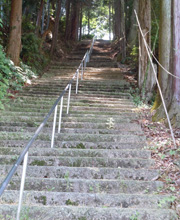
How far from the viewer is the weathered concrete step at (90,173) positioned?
3885 mm

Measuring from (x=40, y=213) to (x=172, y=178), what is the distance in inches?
78.0

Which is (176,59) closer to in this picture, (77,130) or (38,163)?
(77,130)

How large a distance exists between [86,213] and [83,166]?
4.37ft

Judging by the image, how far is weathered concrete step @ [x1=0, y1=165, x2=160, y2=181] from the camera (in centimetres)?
388

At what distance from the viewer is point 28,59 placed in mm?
12484

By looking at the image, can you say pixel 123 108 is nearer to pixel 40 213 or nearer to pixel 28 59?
pixel 40 213

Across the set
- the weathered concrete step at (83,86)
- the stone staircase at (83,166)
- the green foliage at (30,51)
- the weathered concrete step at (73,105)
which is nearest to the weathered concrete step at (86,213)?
the stone staircase at (83,166)

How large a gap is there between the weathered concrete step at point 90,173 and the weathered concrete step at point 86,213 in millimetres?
941

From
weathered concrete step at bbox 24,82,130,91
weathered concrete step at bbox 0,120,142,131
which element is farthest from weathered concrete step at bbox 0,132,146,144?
weathered concrete step at bbox 24,82,130,91

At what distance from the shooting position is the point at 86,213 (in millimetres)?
2912

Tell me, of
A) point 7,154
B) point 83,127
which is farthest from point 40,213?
point 83,127

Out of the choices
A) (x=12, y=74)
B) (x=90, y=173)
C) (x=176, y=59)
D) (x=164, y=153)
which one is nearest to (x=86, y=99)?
(x=12, y=74)

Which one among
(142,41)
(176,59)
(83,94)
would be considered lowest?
(83,94)

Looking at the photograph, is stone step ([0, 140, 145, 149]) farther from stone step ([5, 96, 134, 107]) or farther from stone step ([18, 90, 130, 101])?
stone step ([18, 90, 130, 101])
